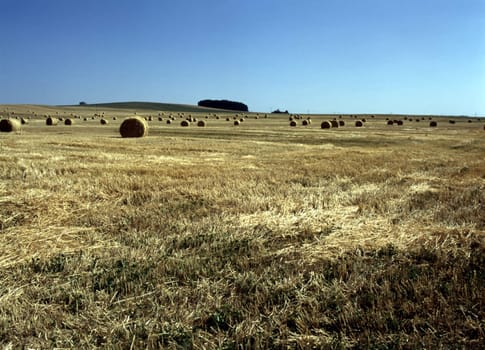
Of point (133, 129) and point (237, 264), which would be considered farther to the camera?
point (133, 129)

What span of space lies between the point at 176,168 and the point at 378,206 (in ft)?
22.9

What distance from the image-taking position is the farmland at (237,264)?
3.67m

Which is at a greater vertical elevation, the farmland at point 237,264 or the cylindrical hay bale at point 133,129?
the cylindrical hay bale at point 133,129

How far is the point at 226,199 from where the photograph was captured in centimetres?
879

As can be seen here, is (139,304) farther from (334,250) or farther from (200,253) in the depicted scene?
(334,250)

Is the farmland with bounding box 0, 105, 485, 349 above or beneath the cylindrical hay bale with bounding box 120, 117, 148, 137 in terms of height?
beneath

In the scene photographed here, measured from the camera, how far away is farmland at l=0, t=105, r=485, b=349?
Answer: 3666 mm

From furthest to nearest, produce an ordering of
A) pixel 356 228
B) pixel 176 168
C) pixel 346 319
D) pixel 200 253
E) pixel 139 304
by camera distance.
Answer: pixel 176 168
pixel 356 228
pixel 200 253
pixel 139 304
pixel 346 319

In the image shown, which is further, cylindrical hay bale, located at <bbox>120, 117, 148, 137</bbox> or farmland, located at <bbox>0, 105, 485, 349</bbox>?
cylindrical hay bale, located at <bbox>120, 117, 148, 137</bbox>

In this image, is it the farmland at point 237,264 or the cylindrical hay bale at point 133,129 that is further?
the cylindrical hay bale at point 133,129

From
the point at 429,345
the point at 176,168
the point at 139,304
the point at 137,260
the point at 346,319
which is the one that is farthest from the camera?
the point at 176,168

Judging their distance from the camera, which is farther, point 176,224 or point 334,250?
point 176,224

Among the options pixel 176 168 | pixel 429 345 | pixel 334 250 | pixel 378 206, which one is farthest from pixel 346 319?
pixel 176 168

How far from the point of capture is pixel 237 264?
5.28 meters
